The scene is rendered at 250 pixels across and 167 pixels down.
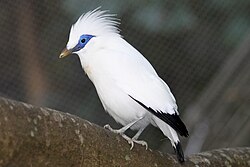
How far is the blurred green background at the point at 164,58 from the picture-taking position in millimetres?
2240

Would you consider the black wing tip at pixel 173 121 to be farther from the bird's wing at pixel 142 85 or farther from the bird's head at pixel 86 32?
the bird's head at pixel 86 32

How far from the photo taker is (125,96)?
177cm

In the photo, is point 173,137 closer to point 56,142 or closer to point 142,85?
point 142,85

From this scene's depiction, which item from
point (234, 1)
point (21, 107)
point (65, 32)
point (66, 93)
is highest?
point (234, 1)

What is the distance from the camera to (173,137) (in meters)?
1.75

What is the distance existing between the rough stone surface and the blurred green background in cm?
78

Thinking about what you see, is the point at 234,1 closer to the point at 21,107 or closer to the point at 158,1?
the point at 158,1

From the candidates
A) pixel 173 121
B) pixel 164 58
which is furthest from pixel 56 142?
pixel 164 58

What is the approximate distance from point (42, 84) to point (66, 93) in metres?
0.11

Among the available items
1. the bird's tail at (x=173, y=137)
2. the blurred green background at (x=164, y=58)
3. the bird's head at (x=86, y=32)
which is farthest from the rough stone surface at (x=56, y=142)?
the blurred green background at (x=164, y=58)

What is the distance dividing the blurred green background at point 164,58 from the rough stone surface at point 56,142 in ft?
2.57

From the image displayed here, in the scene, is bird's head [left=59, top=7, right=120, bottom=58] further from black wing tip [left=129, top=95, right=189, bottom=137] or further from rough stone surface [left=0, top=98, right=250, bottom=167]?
rough stone surface [left=0, top=98, right=250, bottom=167]

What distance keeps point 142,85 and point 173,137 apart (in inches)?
6.5

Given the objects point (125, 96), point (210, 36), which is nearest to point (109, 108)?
point (125, 96)
